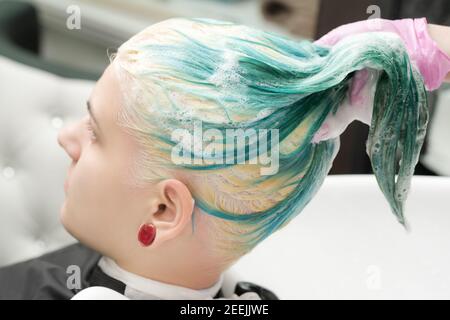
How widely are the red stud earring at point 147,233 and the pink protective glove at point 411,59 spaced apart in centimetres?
23

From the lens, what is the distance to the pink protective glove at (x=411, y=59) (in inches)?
30.8

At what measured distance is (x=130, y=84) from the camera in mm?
792

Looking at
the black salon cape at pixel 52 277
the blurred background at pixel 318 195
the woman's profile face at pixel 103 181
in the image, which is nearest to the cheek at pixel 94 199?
the woman's profile face at pixel 103 181

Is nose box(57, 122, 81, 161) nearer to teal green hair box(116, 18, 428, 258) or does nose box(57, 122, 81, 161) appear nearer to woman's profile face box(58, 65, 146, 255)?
woman's profile face box(58, 65, 146, 255)

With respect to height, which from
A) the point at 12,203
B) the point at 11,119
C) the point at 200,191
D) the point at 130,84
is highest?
the point at 130,84

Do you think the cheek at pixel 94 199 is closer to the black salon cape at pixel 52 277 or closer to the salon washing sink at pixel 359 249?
the black salon cape at pixel 52 277

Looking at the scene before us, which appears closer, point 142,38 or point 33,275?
point 142,38

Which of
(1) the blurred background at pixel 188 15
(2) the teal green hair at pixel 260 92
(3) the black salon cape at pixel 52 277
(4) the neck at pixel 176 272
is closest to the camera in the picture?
(2) the teal green hair at pixel 260 92

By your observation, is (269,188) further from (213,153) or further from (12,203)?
(12,203)

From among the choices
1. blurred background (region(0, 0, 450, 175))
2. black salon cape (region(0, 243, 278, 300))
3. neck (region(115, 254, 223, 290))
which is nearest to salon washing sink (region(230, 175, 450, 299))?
black salon cape (region(0, 243, 278, 300))

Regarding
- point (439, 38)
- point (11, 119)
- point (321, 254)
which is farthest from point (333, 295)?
point (11, 119)

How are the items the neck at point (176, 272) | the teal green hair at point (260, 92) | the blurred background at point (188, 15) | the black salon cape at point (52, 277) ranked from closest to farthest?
the teal green hair at point (260, 92)
the neck at point (176, 272)
the black salon cape at point (52, 277)
the blurred background at point (188, 15)

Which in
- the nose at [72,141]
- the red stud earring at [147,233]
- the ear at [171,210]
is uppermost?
the nose at [72,141]

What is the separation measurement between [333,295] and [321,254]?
81mm
